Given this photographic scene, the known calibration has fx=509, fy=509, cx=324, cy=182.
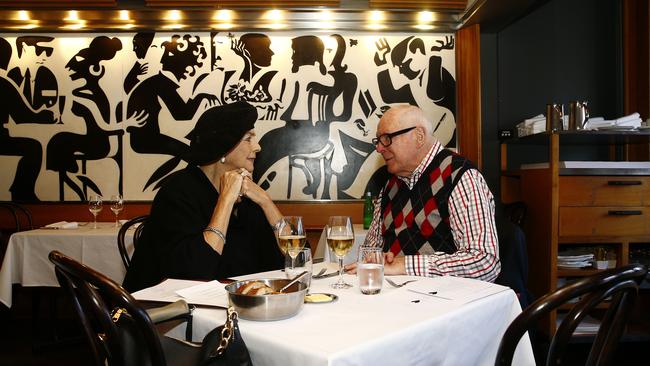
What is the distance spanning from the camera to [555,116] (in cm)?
344

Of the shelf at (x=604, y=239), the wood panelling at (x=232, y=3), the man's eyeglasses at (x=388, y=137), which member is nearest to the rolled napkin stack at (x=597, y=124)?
the shelf at (x=604, y=239)

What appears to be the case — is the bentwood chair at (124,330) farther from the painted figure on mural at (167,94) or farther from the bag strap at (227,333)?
the painted figure on mural at (167,94)

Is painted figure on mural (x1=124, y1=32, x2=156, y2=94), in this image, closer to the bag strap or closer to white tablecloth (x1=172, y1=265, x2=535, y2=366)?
white tablecloth (x1=172, y1=265, x2=535, y2=366)

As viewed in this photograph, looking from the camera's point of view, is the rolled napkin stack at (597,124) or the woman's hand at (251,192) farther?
the rolled napkin stack at (597,124)

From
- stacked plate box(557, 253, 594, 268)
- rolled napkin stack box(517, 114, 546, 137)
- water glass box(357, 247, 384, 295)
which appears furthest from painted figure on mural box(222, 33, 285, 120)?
water glass box(357, 247, 384, 295)

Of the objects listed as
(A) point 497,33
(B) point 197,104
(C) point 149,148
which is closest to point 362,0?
(A) point 497,33

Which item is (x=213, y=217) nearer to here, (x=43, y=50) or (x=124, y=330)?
(x=124, y=330)

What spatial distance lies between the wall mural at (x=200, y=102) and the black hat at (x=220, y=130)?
2.13m

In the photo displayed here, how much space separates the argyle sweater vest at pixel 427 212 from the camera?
2.06 m

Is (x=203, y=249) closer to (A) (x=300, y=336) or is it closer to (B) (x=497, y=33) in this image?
(A) (x=300, y=336)

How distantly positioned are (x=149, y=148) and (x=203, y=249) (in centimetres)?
275

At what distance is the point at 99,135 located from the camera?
172 inches

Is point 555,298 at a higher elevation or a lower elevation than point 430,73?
lower

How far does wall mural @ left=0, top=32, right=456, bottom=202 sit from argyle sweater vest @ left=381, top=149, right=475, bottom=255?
208 centimetres
